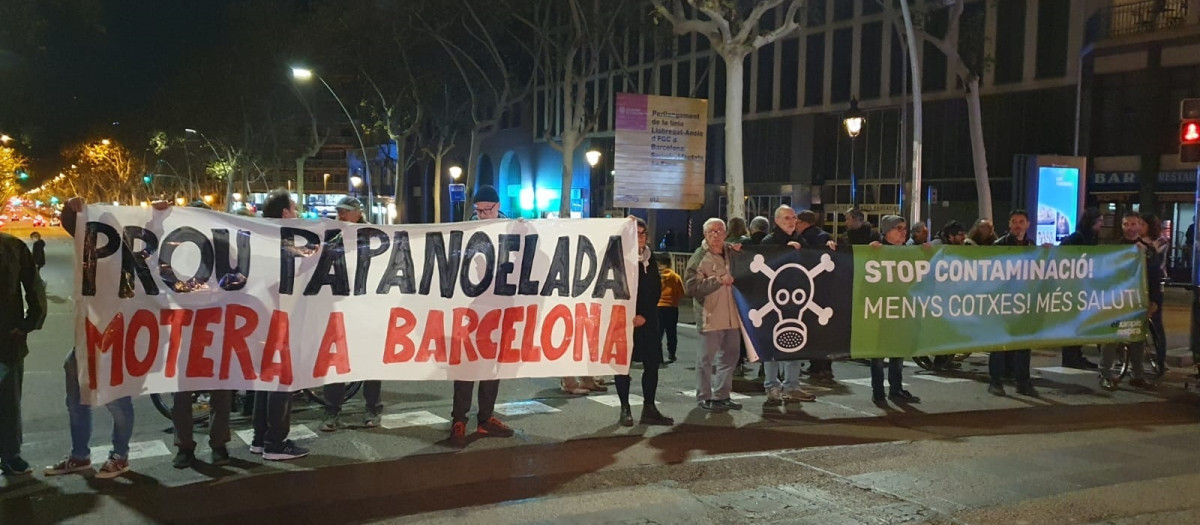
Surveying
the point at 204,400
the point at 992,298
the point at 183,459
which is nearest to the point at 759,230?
the point at 992,298

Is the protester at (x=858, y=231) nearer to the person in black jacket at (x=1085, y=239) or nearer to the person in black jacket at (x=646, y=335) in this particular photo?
the person in black jacket at (x=1085, y=239)

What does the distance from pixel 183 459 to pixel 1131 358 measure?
9585mm

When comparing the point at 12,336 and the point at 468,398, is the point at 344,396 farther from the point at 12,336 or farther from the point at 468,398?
the point at 12,336

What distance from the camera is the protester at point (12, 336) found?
6.01m

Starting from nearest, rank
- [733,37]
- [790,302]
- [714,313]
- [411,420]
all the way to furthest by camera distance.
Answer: [411,420] → [714,313] → [790,302] → [733,37]

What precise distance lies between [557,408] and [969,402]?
13.6ft

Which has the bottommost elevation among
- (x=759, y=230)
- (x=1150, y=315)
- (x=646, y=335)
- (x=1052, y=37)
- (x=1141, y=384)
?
(x=1141, y=384)

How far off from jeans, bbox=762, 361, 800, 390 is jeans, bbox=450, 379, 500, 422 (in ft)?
8.82

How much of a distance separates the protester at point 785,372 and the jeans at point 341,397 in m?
3.52

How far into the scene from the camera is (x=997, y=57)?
32250 millimetres

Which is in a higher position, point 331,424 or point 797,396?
point 797,396

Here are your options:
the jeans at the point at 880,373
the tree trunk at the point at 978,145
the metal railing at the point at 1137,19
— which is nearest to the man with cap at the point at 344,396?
the jeans at the point at 880,373

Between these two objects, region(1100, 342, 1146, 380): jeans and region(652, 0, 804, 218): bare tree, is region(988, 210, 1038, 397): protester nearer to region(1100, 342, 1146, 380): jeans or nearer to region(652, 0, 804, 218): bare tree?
region(1100, 342, 1146, 380): jeans

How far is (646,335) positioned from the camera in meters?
7.79
